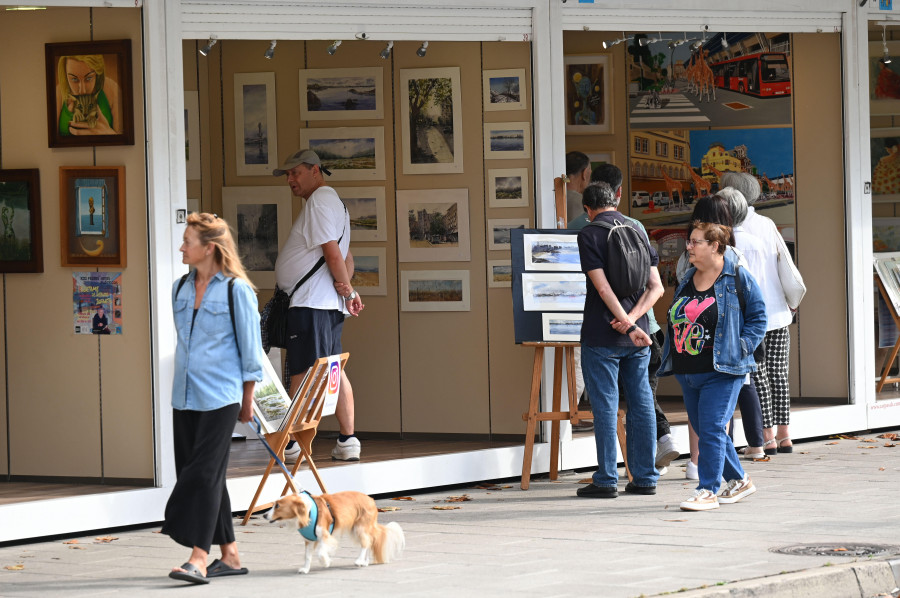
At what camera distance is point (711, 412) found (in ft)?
24.8

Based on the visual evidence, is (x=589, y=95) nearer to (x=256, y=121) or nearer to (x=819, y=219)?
(x=819, y=219)

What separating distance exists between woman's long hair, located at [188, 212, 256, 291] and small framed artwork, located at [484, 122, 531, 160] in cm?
358

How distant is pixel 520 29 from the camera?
9133mm

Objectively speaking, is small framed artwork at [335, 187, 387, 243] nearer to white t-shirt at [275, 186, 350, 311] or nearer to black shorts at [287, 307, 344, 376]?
white t-shirt at [275, 186, 350, 311]

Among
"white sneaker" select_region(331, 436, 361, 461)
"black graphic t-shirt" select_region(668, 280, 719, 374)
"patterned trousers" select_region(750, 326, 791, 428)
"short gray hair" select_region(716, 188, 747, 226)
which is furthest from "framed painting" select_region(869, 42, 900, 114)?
"white sneaker" select_region(331, 436, 361, 461)

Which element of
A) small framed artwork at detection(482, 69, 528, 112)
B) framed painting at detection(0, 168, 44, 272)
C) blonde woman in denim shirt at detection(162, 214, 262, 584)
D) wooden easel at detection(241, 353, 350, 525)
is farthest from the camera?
small framed artwork at detection(482, 69, 528, 112)

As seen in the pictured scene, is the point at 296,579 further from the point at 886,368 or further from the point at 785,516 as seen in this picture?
the point at 886,368

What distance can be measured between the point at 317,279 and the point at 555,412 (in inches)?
69.8

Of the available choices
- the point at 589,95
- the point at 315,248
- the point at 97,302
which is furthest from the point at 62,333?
the point at 589,95

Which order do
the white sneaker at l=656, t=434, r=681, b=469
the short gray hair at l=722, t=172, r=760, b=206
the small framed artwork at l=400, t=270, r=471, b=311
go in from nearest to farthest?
the white sneaker at l=656, t=434, r=681, b=469 < the short gray hair at l=722, t=172, r=760, b=206 < the small framed artwork at l=400, t=270, r=471, b=311

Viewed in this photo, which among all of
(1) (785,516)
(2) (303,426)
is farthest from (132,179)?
(1) (785,516)

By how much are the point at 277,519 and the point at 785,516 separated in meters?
2.83

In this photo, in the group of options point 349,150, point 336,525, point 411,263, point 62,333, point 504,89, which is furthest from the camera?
point 349,150

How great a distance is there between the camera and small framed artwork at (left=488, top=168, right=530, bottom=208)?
31.0 feet
